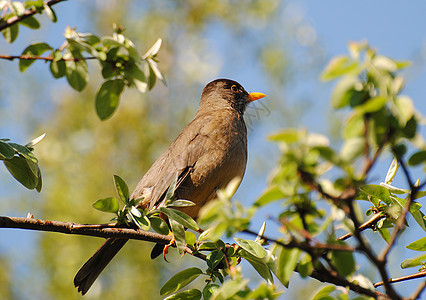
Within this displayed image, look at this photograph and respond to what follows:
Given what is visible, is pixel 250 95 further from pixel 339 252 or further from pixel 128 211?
pixel 339 252

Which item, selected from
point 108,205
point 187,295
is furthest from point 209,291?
point 108,205

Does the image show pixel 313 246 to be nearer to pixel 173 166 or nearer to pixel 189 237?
pixel 189 237

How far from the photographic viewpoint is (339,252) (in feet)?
4.95

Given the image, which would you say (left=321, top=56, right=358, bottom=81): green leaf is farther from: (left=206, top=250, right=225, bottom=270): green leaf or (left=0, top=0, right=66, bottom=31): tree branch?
(left=0, top=0, right=66, bottom=31): tree branch

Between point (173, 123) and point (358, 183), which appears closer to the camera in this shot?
point (358, 183)

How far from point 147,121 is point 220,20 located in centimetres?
294

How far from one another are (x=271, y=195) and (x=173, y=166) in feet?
9.91

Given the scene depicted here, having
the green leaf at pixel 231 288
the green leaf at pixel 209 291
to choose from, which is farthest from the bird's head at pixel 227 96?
the green leaf at pixel 231 288

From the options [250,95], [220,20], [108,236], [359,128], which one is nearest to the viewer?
[359,128]

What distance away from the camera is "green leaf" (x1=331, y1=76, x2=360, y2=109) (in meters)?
1.32

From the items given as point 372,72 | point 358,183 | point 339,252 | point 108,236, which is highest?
point 372,72

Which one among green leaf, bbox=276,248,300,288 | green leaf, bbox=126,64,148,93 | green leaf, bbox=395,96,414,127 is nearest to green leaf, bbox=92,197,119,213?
green leaf, bbox=126,64,148,93

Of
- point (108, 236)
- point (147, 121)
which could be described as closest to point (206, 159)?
point (108, 236)

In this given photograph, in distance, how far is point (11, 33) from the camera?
2.72 metres
